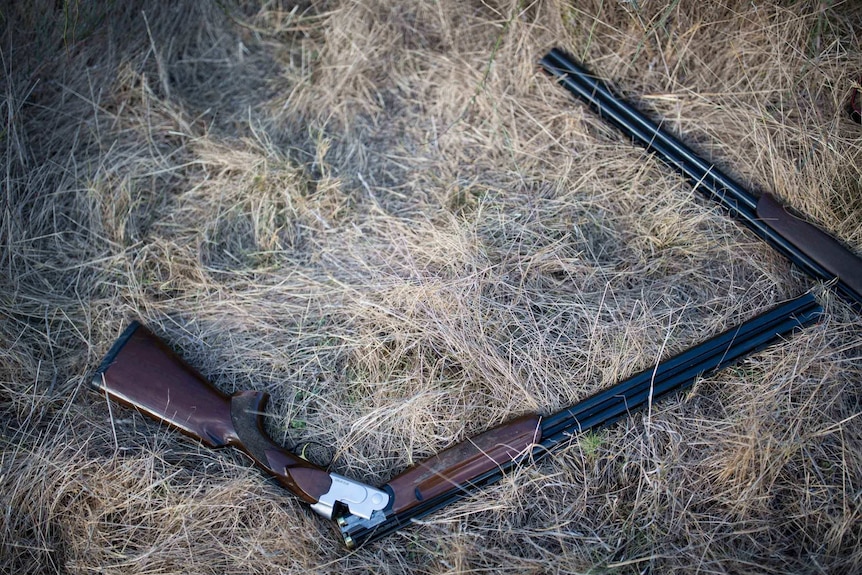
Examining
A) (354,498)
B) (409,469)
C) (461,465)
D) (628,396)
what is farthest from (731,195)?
(354,498)

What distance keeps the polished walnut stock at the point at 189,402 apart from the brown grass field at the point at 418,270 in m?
0.16

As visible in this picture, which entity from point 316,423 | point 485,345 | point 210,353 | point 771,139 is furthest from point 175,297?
point 771,139

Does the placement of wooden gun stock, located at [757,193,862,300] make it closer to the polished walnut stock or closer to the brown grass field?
the brown grass field

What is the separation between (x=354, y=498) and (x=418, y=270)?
Answer: 1174mm

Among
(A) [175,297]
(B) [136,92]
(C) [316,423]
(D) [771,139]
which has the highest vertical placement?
(D) [771,139]

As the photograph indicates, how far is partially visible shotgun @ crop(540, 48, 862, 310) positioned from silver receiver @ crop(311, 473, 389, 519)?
227 cm

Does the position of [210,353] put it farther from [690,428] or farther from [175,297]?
[690,428]

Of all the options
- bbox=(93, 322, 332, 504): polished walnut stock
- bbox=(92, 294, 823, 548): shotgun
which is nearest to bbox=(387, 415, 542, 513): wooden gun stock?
bbox=(92, 294, 823, 548): shotgun

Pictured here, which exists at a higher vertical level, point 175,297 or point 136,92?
point 136,92

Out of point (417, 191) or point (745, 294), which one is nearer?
point (745, 294)

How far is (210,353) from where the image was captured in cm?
306

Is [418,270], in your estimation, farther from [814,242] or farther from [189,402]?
[814,242]

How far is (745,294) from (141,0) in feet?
12.7

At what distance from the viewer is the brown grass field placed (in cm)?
258
